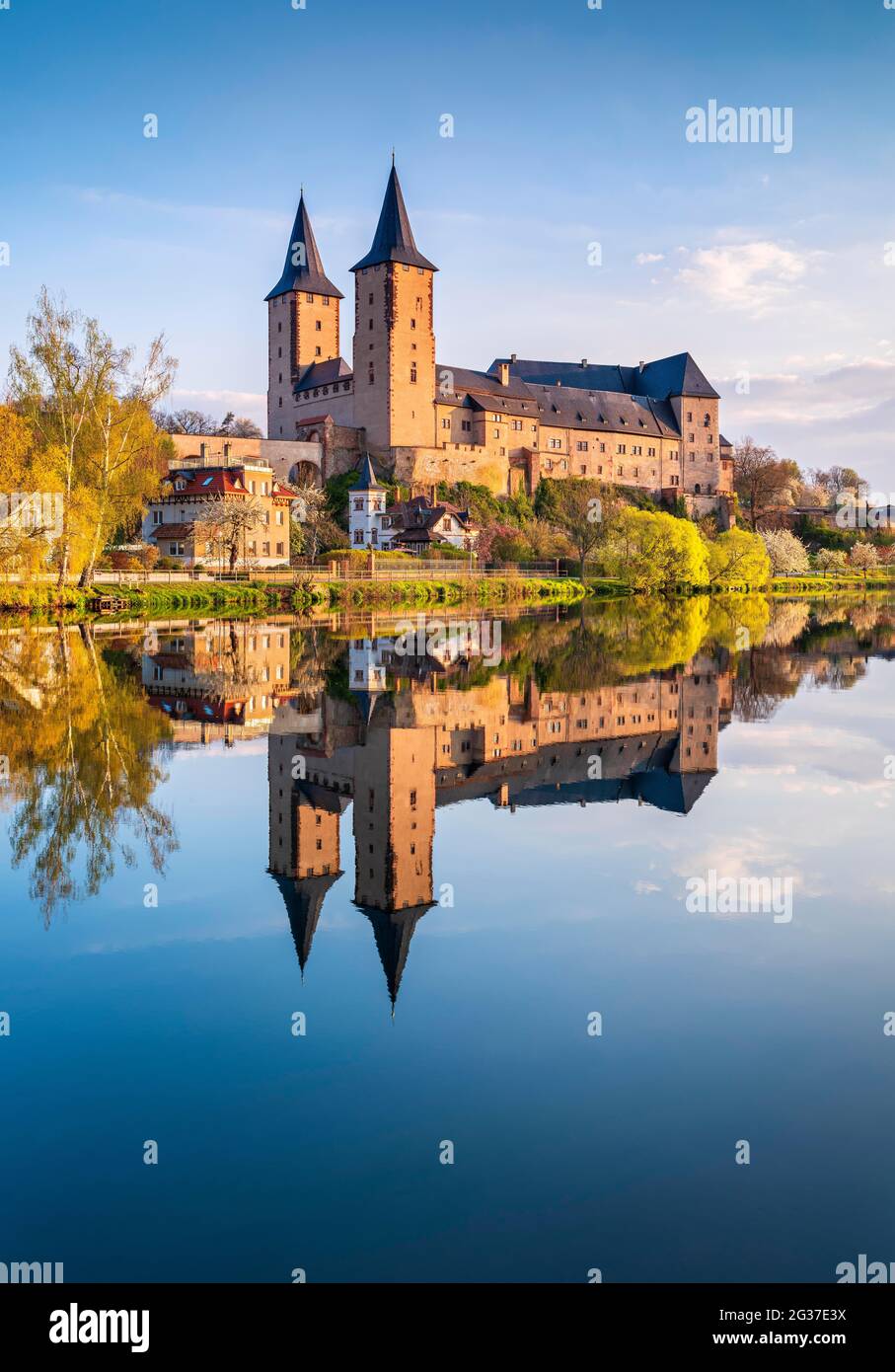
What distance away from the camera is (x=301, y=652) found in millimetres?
26250

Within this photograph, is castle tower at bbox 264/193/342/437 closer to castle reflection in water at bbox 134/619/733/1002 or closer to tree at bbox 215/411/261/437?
tree at bbox 215/411/261/437

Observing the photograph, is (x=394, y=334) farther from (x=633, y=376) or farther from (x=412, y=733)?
(x=412, y=733)

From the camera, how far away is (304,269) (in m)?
84.1

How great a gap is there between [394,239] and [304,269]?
Answer: 12.2 m

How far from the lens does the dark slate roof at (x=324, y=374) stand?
263 ft

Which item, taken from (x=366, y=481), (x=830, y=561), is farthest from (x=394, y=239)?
(x=830, y=561)

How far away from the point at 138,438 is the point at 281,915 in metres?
37.4

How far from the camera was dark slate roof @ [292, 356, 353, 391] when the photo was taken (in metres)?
80.1

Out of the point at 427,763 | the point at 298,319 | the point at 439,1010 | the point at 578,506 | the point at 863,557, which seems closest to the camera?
the point at 439,1010

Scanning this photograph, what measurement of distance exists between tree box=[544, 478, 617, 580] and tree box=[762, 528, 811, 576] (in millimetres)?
12972

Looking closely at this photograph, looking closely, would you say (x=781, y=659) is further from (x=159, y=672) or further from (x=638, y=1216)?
(x=638, y=1216)
